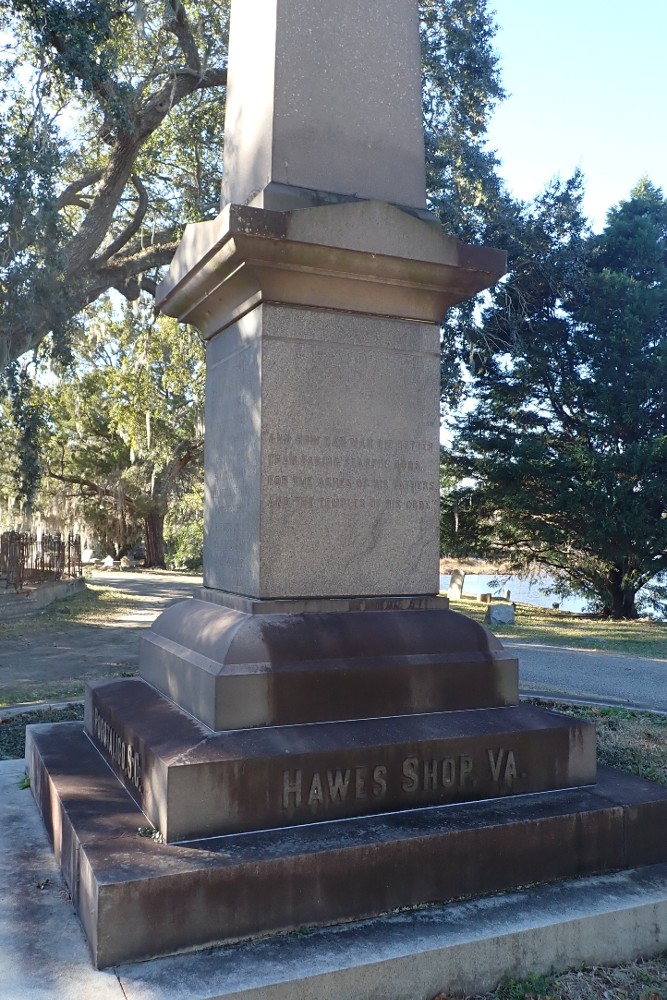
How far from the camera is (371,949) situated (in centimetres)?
290

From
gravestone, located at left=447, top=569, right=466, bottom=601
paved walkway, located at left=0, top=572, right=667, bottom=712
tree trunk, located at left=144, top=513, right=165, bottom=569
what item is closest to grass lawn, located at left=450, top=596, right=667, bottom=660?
paved walkway, located at left=0, top=572, right=667, bottom=712

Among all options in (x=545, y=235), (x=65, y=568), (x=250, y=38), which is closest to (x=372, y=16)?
(x=250, y=38)

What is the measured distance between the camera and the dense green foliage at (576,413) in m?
18.4

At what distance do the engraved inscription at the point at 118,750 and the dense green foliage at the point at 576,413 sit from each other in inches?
574

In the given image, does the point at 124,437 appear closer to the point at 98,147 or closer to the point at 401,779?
the point at 98,147

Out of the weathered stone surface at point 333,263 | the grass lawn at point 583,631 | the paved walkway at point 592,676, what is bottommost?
the grass lawn at point 583,631

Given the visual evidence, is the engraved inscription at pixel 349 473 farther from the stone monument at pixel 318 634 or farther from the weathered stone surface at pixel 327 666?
the weathered stone surface at pixel 327 666

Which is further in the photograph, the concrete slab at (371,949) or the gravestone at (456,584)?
the gravestone at (456,584)

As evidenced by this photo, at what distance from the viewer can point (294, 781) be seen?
3439 mm

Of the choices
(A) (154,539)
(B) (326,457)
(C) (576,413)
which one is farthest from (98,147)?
(A) (154,539)

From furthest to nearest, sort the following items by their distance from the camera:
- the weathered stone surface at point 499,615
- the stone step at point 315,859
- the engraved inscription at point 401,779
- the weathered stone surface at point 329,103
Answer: the weathered stone surface at point 499,615
the weathered stone surface at point 329,103
the engraved inscription at point 401,779
the stone step at point 315,859

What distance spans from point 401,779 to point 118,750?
1.40 m

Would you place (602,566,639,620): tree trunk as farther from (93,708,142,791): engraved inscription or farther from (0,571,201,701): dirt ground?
(93,708,142,791): engraved inscription

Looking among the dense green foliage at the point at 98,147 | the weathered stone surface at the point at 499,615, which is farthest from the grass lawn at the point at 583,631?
the dense green foliage at the point at 98,147
